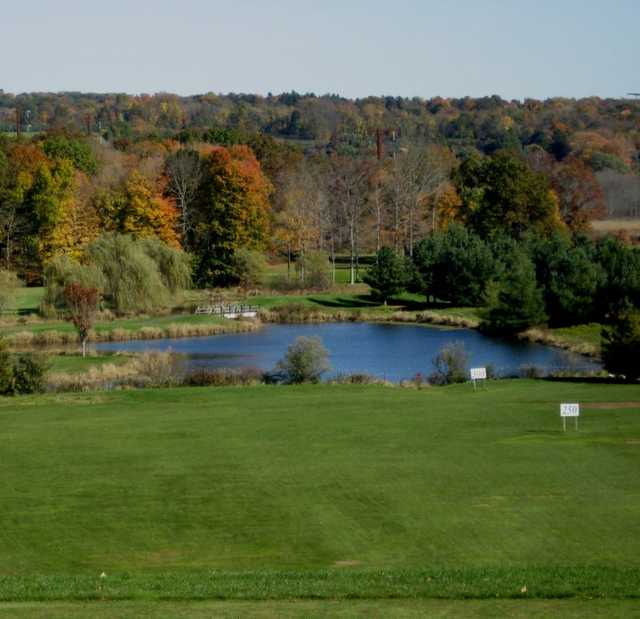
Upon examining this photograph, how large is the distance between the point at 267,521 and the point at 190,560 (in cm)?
271

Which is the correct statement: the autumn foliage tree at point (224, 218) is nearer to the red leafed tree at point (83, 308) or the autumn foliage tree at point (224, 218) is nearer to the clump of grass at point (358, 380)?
the red leafed tree at point (83, 308)

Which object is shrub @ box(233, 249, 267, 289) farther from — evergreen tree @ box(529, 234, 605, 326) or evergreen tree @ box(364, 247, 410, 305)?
evergreen tree @ box(529, 234, 605, 326)

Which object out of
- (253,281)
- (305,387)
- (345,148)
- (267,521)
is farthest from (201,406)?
(345,148)

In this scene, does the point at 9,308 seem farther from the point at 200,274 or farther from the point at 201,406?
the point at 201,406

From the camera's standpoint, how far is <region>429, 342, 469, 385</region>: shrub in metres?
48.8

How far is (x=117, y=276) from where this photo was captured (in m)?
75.5

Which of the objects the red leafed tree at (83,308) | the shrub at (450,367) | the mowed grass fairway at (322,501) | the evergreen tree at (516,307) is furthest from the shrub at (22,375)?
the evergreen tree at (516,307)

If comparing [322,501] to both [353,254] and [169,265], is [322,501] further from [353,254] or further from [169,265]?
[353,254]

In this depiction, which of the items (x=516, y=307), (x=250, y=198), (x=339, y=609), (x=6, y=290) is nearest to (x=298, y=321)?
(x=516, y=307)

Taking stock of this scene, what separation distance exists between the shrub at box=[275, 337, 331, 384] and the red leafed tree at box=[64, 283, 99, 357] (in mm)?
12628

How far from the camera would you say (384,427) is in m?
34.5

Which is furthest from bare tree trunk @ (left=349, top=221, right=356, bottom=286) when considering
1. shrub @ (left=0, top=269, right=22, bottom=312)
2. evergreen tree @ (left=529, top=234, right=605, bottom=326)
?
shrub @ (left=0, top=269, right=22, bottom=312)

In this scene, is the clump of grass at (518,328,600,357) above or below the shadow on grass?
below

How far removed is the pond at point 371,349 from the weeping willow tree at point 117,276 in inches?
288
